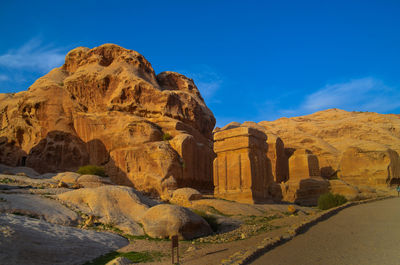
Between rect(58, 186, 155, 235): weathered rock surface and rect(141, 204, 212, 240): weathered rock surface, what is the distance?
0.34m

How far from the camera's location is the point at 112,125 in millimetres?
24859

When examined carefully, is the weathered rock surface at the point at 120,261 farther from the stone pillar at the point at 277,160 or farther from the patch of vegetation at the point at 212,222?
the stone pillar at the point at 277,160

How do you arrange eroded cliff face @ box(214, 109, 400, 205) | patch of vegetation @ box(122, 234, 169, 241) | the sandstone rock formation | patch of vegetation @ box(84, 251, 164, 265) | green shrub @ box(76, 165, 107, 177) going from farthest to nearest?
1. green shrub @ box(76, 165, 107, 177)
2. eroded cliff face @ box(214, 109, 400, 205)
3. the sandstone rock formation
4. patch of vegetation @ box(122, 234, 169, 241)
5. patch of vegetation @ box(84, 251, 164, 265)

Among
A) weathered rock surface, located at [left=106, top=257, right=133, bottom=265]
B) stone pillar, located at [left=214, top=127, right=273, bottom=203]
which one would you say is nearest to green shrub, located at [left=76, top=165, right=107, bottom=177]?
stone pillar, located at [left=214, top=127, right=273, bottom=203]

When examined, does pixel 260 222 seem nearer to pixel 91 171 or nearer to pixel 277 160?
pixel 277 160

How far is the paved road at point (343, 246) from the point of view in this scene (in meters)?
5.58

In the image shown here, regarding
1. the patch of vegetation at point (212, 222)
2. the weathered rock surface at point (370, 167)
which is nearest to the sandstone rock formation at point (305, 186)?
the weathered rock surface at point (370, 167)

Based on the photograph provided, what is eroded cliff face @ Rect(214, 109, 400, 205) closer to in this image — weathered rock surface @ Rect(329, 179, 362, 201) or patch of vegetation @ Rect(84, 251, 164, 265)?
weathered rock surface @ Rect(329, 179, 362, 201)

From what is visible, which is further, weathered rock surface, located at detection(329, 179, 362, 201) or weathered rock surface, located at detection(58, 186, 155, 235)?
weathered rock surface, located at detection(329, 179, 362, 201)

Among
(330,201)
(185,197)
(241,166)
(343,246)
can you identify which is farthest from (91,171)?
(343,246)

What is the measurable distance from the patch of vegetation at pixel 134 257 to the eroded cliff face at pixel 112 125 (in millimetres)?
13120

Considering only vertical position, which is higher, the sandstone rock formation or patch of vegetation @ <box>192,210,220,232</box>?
the sandstone rock formation

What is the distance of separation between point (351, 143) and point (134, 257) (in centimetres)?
2905

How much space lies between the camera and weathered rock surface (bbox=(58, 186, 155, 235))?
920cm
